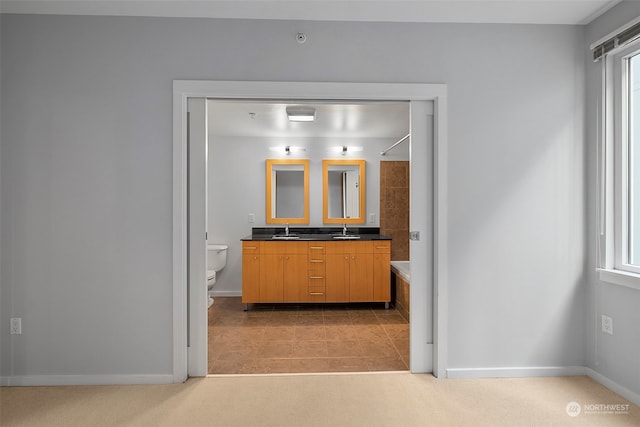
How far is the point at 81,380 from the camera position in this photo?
2355 millimetres

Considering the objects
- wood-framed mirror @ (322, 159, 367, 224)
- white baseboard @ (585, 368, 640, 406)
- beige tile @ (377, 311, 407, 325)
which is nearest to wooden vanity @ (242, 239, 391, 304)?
beige tile @ (377, 311, 407, 325)

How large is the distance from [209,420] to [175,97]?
6.39 feet

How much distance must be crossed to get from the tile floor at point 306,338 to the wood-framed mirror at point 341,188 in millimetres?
1222

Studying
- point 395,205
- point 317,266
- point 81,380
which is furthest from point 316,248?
point 81,380

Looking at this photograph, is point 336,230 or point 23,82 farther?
point 336,230

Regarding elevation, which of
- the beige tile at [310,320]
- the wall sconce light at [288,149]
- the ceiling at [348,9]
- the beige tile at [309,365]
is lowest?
the beige tile at [310,320]

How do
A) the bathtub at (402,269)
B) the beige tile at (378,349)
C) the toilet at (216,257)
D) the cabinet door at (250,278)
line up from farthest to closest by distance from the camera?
the toilet at (216,257), the cabinet door at (250,278), the bathtub at (402,269), the beige tile at (378,349)

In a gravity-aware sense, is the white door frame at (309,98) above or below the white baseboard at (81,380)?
above

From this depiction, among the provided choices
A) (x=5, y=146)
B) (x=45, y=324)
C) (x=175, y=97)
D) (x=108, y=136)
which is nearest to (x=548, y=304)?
(x=175, y=97)

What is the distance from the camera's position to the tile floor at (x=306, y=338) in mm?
2736

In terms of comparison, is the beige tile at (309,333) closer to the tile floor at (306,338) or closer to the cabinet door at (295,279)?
the tile floor at (306,338)

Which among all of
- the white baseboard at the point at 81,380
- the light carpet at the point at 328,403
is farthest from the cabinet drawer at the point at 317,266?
the white baseboard at the point at 81,380

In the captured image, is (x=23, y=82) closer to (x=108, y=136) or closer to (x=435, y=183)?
(x=108, y=136)

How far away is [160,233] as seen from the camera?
94.3 inches
